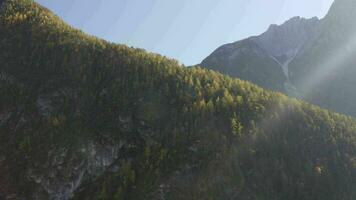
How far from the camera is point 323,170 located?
56.9 m

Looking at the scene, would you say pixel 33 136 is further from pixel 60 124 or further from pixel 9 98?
pixel 9 98

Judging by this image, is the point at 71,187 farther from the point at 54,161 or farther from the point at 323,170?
the point at 323,170

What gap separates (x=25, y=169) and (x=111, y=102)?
1530cm

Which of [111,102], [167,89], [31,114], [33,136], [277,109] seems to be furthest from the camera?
[277,109]

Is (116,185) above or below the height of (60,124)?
below

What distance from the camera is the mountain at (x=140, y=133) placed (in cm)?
4675

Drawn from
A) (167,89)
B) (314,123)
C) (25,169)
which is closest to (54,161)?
(25,169)

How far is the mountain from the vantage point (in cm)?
4675

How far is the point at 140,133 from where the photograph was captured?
54.5 m

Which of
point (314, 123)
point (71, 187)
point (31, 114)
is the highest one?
point (314, 123)

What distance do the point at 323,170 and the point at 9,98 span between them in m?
41.1

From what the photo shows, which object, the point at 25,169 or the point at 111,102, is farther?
the point at 111,102

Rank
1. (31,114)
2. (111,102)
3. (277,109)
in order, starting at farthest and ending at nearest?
1. (277,109)
2. (111,102)
3. (31,114)

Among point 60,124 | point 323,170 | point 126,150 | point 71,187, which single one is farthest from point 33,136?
point 323,170
